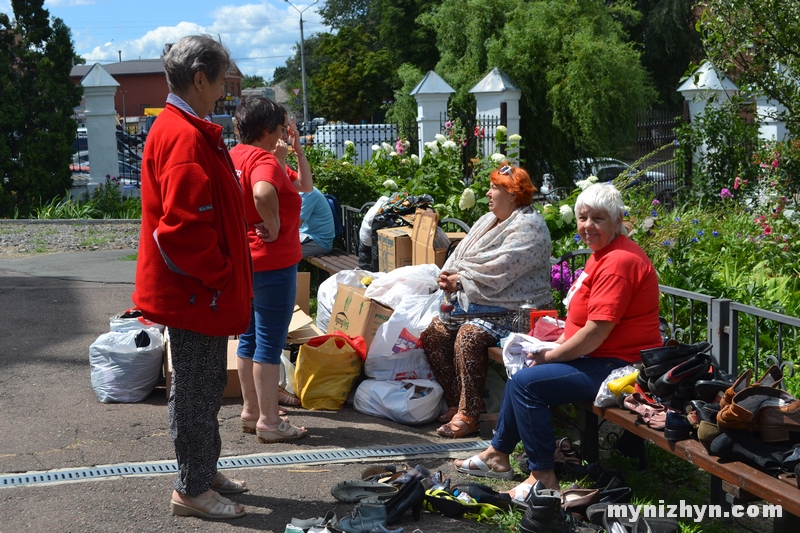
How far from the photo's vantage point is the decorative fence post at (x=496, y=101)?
15836 millimetres

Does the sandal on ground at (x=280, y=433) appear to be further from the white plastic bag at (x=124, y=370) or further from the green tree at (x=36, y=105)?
the green tree at (x=36, y=105)

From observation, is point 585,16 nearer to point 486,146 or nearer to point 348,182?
point 486,146

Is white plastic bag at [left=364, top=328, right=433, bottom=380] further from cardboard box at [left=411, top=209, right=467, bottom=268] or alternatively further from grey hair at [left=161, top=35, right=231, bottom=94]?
grey hair at [left=161, top=35, right=231, bottom=94]

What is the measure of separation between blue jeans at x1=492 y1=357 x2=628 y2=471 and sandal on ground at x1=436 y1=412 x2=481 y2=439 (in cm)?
88

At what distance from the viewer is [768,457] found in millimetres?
2900

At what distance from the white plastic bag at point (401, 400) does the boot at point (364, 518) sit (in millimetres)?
1387

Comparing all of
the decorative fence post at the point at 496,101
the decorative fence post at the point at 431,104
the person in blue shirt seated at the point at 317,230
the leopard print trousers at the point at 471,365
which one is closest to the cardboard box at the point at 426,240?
the leopard print trousers at the point at 471,365

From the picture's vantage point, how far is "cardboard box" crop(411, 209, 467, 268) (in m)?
5.92

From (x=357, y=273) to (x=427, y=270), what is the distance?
0.87 metres

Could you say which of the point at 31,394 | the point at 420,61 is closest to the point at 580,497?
the point at 31,394

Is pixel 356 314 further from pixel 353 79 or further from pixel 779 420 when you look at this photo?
pixel 353 79

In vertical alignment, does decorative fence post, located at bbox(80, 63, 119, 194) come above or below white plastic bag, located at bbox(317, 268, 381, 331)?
above

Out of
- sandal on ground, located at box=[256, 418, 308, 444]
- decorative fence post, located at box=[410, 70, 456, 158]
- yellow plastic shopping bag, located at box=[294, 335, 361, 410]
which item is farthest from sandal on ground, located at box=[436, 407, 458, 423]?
decorative fence post, located at box=[410, 70, 456, 158]

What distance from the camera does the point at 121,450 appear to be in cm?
439
